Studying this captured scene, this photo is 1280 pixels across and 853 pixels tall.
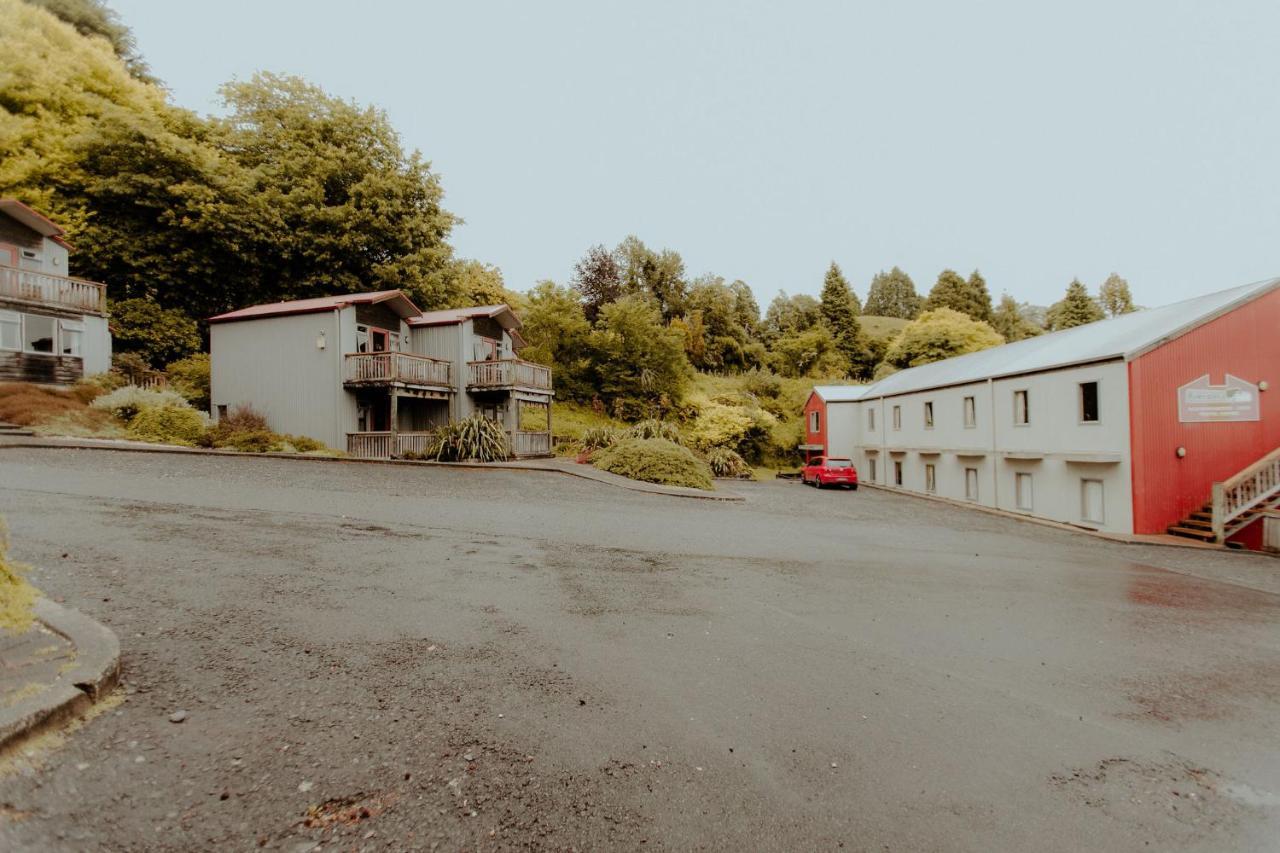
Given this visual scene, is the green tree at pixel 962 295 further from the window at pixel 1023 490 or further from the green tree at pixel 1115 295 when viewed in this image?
the window at pixel 1023 490

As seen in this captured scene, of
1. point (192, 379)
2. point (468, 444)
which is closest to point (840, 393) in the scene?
point (468, 444)

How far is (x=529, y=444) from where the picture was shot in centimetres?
2233

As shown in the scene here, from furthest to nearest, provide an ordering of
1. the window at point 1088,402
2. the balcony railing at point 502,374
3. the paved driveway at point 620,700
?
the balcony railing at point 502,374 → the window at point 1088,402 → the paved driveway at point 620,700

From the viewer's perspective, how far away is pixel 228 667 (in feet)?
13.1

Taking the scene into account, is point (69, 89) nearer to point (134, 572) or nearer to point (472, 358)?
point (472, 358)

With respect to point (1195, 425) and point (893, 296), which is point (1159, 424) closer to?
point (1195, 425)

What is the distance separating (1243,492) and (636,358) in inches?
996

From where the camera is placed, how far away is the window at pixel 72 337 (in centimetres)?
2102

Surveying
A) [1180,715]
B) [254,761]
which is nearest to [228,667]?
[254,761]

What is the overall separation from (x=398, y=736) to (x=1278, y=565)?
1682 centimetres

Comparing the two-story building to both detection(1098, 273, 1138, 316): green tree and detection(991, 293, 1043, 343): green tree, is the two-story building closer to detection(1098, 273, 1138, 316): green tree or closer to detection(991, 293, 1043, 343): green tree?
detection(991, 293, 1043, 343): green tree

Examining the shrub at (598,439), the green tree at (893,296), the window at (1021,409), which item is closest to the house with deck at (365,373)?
the shrub at (598,439)

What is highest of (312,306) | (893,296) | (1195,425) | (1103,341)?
(893,296)

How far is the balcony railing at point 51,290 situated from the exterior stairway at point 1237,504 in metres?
35.9
